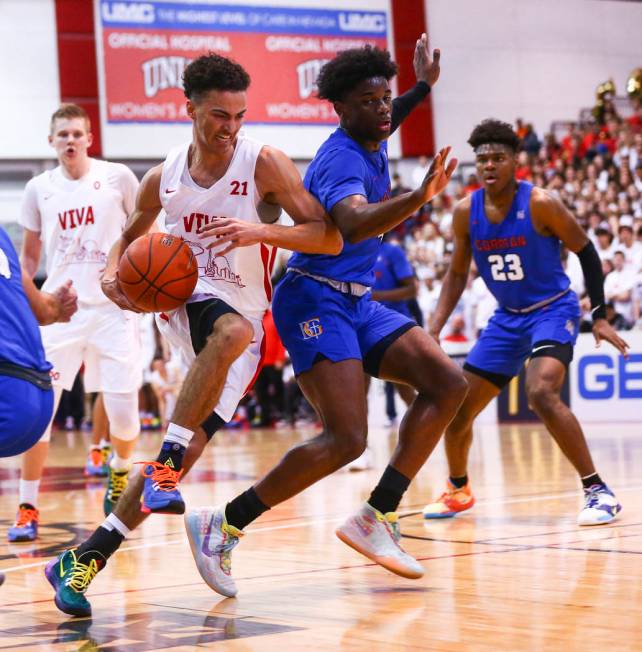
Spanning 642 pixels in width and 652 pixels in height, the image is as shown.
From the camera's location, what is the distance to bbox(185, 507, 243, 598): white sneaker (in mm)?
4551

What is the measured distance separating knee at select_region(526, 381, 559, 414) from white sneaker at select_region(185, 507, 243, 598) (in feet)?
7.04

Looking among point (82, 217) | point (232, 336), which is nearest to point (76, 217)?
point (82, 217)

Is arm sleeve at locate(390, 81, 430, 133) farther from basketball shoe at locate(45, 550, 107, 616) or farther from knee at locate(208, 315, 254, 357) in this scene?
basketball shoe at locate(45, 550, 107, 616)

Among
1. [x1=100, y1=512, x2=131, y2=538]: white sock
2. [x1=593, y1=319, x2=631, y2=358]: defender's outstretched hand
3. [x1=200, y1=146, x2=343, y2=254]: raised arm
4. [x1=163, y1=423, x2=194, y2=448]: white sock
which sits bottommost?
[x1=100, y1=512, x2=131, y2=538]: white sock

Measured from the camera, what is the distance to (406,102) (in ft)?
19.0

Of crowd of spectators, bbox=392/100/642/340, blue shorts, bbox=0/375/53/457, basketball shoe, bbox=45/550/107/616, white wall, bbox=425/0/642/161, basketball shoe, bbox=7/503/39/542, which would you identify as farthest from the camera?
white wall, bbox=425/0/642/161

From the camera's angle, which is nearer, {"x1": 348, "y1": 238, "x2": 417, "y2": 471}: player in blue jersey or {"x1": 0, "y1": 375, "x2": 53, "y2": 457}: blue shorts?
{"x1": 0, "y1": 375, "x2": 53, "y2": 457}: blue shorts

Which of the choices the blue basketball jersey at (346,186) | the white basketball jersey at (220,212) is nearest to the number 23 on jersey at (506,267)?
the blue basketball jersey at (346,186)

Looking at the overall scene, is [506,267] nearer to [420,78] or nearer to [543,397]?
[543,397]

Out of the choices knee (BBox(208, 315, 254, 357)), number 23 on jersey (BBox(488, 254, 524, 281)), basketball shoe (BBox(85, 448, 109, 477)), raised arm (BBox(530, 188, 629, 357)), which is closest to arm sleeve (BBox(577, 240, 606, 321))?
raised arm (BBox(530, 188, 629, 357))

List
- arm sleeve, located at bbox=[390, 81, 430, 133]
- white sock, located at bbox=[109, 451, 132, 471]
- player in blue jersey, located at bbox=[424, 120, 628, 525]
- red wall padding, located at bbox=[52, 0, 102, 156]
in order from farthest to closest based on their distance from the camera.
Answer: red wall padding, located at bbox=[52, 0, 102, 156] → white sock, located at bbox=[109, 451, 132, 471] → player in blue jersey, located at bbox=[424, 120, 628, 525] → arm sleeve, located at bbox=[390, 81, 430, 133]

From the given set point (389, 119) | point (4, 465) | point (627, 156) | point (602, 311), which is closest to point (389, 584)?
point (389, 119)

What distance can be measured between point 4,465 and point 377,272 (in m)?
4.17

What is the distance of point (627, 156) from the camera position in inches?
738
